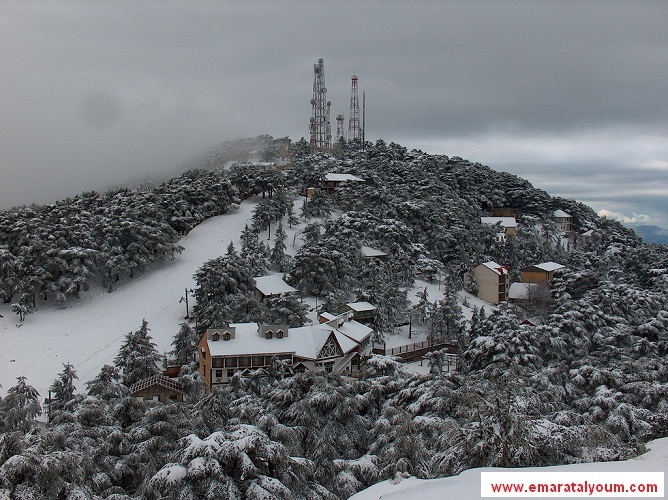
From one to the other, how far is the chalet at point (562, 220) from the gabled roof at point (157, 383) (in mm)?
62434

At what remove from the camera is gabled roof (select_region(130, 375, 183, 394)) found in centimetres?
2728

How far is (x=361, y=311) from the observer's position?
130 ft

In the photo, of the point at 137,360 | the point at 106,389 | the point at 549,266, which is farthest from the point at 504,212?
the point at 106,389

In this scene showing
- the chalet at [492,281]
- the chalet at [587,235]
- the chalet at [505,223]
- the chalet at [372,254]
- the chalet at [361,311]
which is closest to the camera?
the chalet at [361,311]

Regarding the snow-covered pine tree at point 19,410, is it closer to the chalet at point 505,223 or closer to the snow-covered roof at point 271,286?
the snow-covered roof at point 271,286

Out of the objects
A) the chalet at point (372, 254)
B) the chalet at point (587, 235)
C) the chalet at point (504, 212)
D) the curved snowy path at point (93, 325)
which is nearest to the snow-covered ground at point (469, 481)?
the curved snowy path at point (93, 325)

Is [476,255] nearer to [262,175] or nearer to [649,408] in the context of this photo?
[262,175]

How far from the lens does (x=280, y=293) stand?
39.3 metres

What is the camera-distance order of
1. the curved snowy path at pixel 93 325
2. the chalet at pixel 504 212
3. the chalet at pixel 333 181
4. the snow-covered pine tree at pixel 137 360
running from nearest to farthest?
1. the snow-covered pine tree at pixel 137 360
2. the curved snowy path at pixel 93 325
3. the chalet at pixel 333 181
4. the chalet at pixel 504 212

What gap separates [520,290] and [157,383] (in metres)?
37.0

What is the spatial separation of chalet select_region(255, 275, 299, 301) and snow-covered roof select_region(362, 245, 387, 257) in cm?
1052

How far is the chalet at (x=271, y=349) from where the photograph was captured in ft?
99.5

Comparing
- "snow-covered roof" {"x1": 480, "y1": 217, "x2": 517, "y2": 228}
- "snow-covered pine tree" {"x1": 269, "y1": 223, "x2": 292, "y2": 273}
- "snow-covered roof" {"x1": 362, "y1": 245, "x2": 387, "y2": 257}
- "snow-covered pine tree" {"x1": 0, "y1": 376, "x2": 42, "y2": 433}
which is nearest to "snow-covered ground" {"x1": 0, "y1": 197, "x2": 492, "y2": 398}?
"snow-covered pine tree" {"x1": 269, "y1": 223, "x2": 292, "y2": 273}

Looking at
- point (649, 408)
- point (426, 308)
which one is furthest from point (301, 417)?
point (426, 308)
